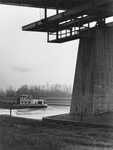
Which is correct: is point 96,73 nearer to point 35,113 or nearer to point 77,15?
point 77,15

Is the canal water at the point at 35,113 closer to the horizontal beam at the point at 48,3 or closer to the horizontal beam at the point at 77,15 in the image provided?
the horizontal beam at the point at 77,15

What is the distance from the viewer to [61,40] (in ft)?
80.0

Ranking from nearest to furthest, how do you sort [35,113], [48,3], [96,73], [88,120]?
[88,120] < [48,3] < [96,73] < [35,113]

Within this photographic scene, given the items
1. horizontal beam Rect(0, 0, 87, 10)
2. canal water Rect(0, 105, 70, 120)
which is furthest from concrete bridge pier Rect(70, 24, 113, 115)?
canal water Rect(0, 105, 70, 120)

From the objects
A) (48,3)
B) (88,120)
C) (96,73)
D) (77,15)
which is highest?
(48,3)

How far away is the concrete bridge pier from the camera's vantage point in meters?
23.2

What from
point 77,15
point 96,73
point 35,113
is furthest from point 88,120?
point 35,113

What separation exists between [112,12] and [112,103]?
22.5 feet

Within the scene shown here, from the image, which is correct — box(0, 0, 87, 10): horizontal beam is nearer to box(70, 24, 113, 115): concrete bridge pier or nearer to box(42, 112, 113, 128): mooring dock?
box(70, 24, 113, 115): concrete bridge pier

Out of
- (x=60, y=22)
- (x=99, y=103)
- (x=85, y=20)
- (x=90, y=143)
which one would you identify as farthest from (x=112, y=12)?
(x=90, y=143)

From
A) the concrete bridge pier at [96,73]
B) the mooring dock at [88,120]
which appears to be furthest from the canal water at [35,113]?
the concrete bridge pier at [96,73]

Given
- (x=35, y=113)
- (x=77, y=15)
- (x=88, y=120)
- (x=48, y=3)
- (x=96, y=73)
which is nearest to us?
(x=88, y=120)

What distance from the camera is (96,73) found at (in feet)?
76.1

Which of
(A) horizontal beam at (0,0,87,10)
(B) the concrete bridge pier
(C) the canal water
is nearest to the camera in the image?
(A) horizontal beam at (0,0,87,10)
